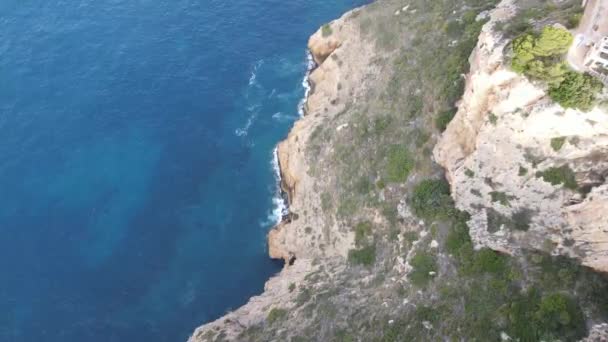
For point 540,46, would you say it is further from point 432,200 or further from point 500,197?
point 432,200

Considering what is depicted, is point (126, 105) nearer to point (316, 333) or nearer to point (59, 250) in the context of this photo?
point (59, 250)

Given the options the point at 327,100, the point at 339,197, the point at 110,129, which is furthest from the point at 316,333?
the point at 110,129

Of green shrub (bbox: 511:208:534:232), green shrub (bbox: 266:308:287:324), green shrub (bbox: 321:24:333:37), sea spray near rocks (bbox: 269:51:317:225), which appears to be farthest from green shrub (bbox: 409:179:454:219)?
green shrub (bbox: 321:24:333:37)

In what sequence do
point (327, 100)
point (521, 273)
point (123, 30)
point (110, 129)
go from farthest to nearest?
1. point (123, 30)
2. point (110, 129)
3. point (327, 100)
4. point (521, 273)

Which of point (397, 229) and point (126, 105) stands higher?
point (126, 105)

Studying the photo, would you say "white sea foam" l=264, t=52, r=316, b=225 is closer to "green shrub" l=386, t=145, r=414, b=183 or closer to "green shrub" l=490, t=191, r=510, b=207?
"green shrub" l=386, t=145, r=414, b=183

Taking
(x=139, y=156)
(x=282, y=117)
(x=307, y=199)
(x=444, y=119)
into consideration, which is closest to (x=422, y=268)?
(x=444, y=119)

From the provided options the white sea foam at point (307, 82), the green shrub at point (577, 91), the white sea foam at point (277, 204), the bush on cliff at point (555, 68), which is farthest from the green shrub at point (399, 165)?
the white sea foam at point (307, 82)

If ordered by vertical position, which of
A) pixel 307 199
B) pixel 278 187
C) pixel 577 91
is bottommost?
pixel 577 91
